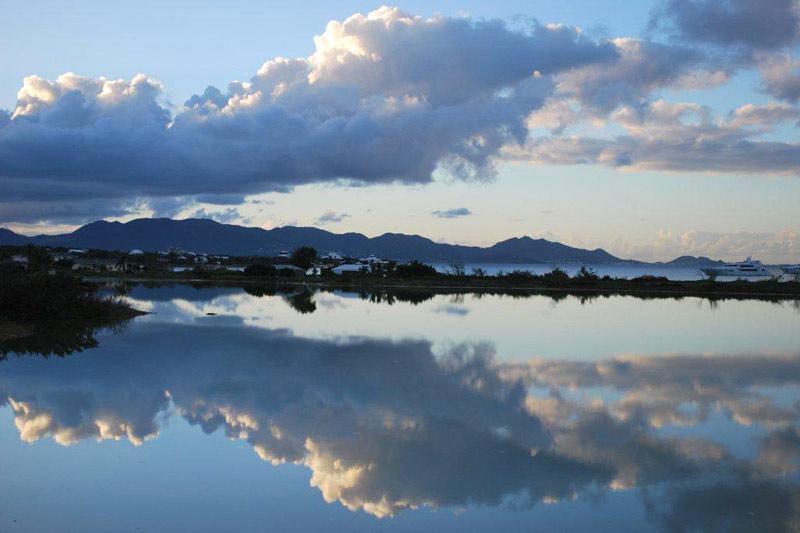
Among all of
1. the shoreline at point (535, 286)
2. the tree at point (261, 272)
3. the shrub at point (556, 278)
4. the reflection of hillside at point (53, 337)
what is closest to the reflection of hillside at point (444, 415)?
the reflection of hillside at point (53, 337)

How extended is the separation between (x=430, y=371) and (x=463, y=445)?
5340 mm

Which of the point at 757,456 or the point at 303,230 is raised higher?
the point at 303,230

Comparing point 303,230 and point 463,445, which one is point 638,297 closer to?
point 463,445

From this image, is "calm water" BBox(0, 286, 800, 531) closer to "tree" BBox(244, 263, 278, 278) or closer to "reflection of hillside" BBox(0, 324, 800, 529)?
"reflection of hillside" BBox(0, 324, 800, 529)

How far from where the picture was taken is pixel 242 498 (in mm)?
7020

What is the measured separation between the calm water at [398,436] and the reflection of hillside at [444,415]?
1.6 inches

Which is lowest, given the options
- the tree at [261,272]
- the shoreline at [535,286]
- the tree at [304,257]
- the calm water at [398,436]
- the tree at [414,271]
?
the calm water at [398,436]

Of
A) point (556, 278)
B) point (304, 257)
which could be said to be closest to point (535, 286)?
point (556, 278)

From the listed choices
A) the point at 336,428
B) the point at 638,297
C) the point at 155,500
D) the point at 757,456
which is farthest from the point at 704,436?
the point at 638,297

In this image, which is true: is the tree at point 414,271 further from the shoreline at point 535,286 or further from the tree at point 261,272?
the tree at point 261,272

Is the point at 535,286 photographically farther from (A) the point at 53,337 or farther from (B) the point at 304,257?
(A) the point at 53,337

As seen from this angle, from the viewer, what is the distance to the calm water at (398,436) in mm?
6711

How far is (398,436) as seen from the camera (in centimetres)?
915

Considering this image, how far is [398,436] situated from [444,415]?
4.37 feet
